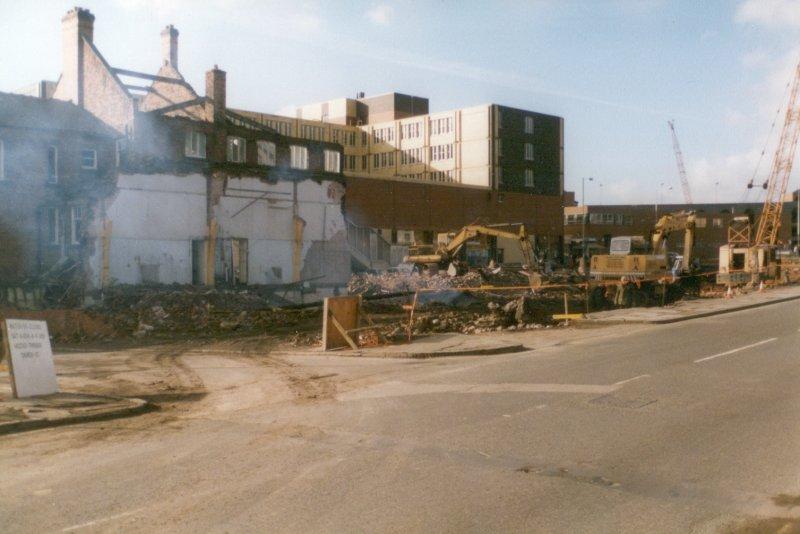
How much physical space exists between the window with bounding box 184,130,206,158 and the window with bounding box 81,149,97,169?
555 centimetres

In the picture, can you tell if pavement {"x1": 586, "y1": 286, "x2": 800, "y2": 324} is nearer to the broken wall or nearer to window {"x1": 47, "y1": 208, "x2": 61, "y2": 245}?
the broken wall

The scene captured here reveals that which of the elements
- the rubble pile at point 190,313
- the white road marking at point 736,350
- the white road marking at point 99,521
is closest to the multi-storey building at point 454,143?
the rubble pile at point 190,313

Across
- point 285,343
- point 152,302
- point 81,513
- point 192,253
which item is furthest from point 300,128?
point 81,513

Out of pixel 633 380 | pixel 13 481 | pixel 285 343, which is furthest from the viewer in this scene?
pixel 285 343

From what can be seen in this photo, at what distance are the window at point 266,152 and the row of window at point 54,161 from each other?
8.21 m

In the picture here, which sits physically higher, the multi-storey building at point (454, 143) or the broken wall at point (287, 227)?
the multi-storey building at point (454, 143)

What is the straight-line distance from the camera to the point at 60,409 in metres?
10.5

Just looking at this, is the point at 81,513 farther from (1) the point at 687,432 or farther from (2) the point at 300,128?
(2) the point at 300,128

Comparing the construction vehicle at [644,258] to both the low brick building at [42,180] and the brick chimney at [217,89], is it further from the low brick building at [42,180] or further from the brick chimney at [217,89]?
the low brick building at [42,180]

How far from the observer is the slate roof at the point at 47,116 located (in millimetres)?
35219

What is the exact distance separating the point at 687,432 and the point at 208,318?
2042 centimetres

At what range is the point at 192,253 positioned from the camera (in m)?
33.6

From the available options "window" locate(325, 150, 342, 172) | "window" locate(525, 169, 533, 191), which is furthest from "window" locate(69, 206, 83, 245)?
"window" locate(525, 169, 533, 191)

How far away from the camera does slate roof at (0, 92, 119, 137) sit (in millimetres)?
35219
